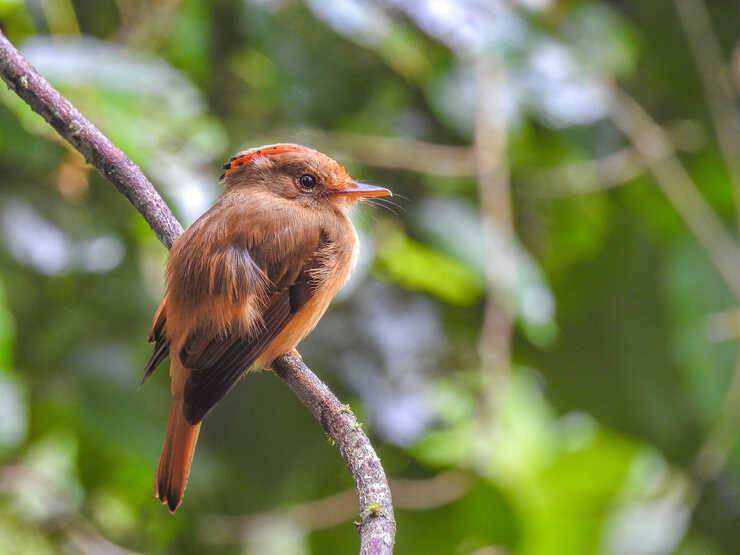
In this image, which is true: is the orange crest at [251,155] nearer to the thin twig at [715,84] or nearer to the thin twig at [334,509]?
the thin twig at [334,509]

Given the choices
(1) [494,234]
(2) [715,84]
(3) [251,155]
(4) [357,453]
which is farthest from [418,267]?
(4) [357,453]

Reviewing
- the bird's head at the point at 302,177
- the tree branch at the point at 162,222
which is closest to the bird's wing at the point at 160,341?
the tree branch at the point at 162,222

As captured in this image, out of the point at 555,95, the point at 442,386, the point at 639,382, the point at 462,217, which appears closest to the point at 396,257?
the point at 462,217

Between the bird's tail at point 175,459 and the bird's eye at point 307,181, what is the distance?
2.41ft

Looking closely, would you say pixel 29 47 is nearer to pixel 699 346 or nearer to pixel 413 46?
pixel 413 46

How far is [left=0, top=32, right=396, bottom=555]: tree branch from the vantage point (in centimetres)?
171

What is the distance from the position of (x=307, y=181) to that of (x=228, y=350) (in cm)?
68

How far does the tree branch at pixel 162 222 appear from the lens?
1713 millimetres

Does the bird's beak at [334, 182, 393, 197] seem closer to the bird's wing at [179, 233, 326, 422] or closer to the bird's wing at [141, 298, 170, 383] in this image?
the bird's wing at [179, 233, 326, 422]

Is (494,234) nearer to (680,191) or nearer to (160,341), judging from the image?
(680,191)

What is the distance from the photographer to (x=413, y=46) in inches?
130

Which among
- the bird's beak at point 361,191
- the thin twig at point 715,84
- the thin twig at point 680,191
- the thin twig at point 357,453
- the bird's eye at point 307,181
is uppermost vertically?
the thin twig at point 715,84

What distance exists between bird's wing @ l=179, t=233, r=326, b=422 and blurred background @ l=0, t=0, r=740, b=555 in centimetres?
35

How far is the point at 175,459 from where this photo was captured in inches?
95.0
